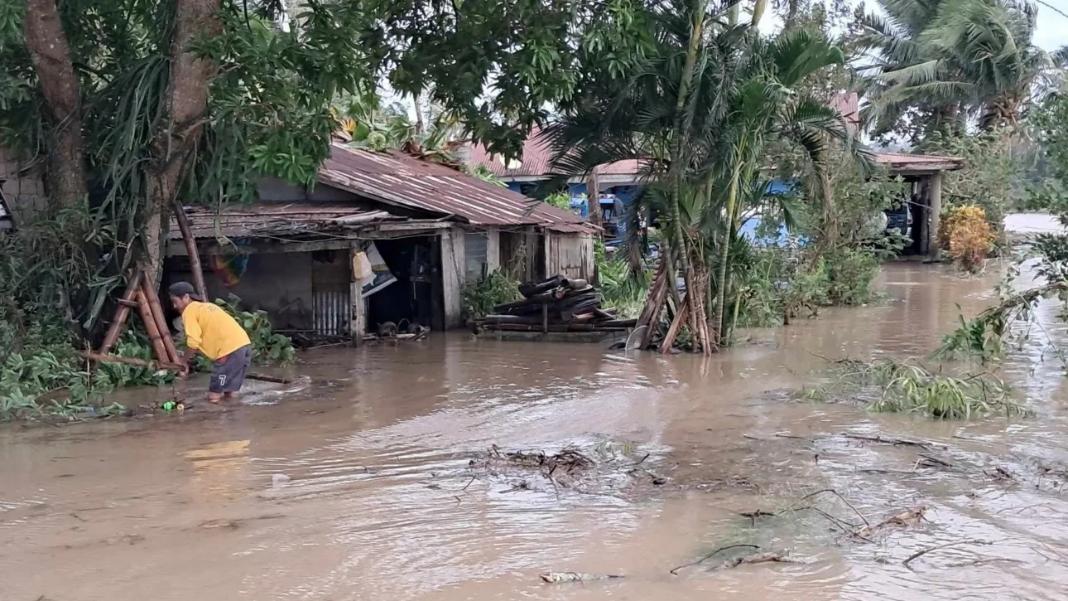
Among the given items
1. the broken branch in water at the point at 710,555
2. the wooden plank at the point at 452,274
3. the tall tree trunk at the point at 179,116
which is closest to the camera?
the broken branch in water at the point at 710,555

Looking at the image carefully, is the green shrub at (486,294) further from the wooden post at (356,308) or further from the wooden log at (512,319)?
the wooden post at (356,308)

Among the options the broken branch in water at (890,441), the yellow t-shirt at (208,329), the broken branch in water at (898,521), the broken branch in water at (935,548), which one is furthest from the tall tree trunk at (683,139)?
the broken branch in water at (935,548)

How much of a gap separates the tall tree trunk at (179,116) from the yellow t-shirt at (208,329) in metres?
1.96

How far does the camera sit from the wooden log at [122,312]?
37.6 ft

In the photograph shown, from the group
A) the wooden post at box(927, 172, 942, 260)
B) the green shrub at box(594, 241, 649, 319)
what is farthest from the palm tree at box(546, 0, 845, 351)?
the wooden post at box(927, 172, 942, 260)

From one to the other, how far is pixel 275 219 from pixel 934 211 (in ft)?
67.5

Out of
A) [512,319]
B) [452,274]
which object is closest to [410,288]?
[452,274]

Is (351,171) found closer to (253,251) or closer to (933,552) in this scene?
(253,251)

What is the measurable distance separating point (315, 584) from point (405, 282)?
40.9 ft

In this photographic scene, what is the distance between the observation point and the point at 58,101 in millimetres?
11844

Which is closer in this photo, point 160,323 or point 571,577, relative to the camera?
point 571,577

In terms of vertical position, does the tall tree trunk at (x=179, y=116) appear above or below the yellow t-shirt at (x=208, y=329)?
above

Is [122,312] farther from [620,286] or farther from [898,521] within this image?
[898,521]

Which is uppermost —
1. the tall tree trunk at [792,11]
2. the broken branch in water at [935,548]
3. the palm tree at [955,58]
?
the palm tree at [955,58]
